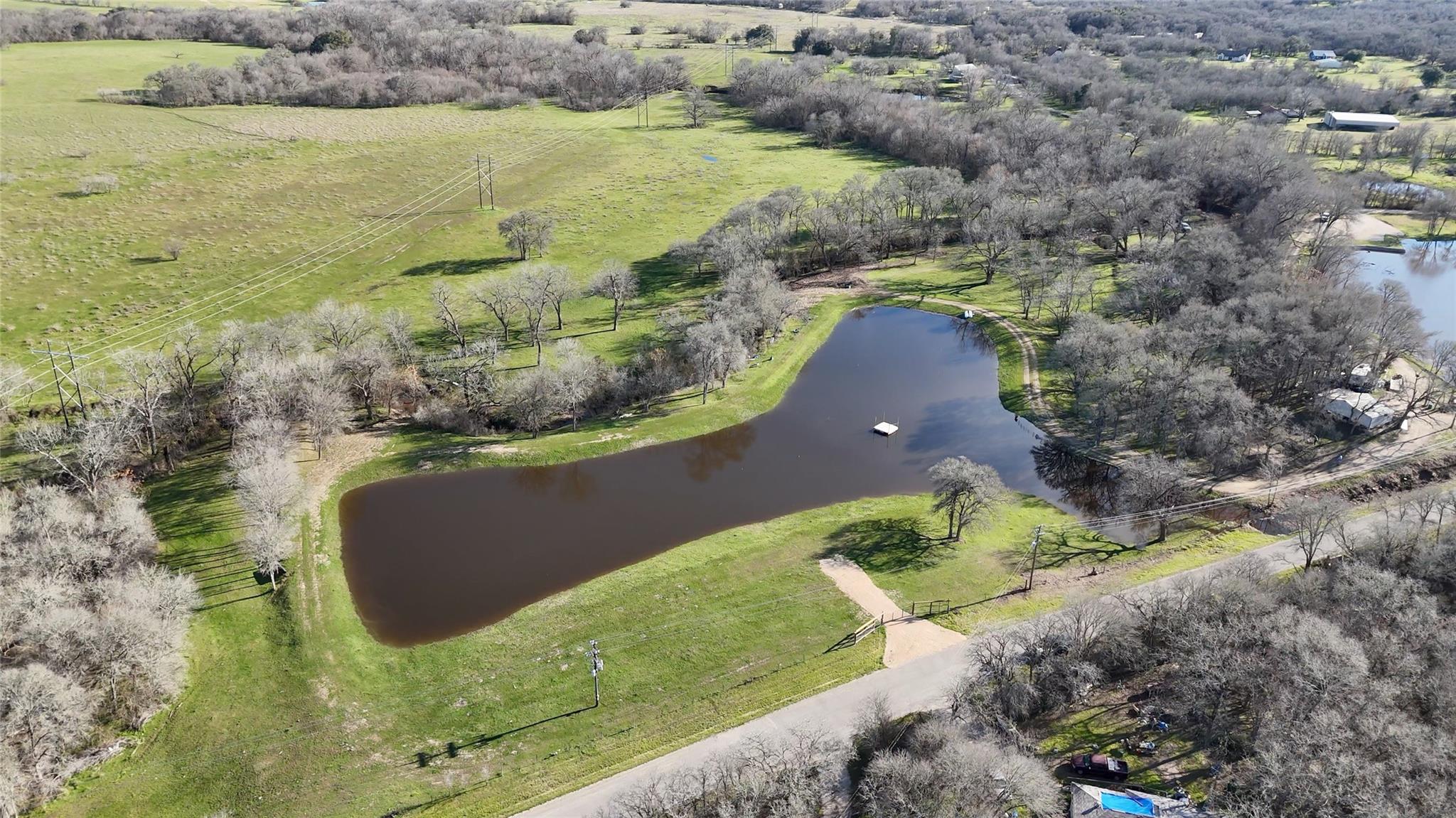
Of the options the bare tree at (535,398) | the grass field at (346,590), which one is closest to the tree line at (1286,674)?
the grass field at (346,590)

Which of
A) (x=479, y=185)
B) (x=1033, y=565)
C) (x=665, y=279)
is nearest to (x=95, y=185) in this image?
(x=479, y=185)

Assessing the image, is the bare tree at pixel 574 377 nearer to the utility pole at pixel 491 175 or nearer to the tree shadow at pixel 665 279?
the tree shadow at pixel 665 279

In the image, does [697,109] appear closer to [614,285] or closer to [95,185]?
[614,285]

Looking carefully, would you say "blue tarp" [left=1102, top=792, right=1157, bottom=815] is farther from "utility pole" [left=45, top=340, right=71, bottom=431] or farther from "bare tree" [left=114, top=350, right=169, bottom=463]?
"utility pole" [left=45, top=340, right=71, bottom=431]

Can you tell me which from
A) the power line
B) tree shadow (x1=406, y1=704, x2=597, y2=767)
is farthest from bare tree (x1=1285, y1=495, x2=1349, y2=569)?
the power line

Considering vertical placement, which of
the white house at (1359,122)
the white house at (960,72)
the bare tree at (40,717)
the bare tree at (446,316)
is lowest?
the bare tree at (40,717)

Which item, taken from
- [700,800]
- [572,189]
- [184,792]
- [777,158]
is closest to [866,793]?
[700,800]
